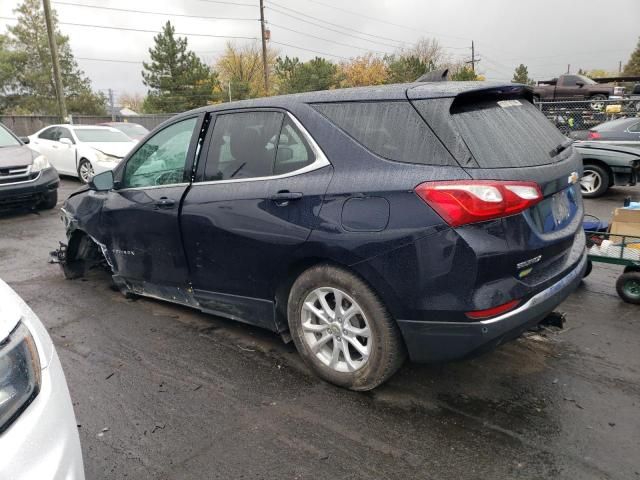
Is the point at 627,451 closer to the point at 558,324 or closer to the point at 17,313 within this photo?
the point at 558,324

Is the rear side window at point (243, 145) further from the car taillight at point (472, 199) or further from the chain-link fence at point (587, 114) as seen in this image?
the chain-link fence at point (587, 114)

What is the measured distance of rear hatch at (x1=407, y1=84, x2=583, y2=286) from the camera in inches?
101

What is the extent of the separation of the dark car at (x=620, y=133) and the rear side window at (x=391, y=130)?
8.95 meters

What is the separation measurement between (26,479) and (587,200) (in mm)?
10163

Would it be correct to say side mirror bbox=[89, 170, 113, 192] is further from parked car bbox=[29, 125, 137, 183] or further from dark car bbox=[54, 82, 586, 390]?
parked car bbox=[29, 125, 137, 183]

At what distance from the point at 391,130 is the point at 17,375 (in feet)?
6.81

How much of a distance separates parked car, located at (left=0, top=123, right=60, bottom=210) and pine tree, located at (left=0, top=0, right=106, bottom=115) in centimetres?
4307

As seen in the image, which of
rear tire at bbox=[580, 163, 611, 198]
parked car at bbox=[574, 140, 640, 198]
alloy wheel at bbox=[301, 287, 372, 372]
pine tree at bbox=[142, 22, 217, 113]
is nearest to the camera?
alloy wheel at bbox=[301, 287, 372, 372]

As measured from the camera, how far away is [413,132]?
2.72 meters

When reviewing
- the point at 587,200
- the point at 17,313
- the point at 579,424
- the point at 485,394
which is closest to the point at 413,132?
the point at 485,394

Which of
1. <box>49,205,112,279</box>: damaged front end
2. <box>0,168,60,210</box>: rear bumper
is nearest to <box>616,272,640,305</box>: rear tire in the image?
<box>49,205,112,279</box>: damaged front end

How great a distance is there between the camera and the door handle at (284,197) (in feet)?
9.86

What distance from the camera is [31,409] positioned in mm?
1560

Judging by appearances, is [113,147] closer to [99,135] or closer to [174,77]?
[99,135]
